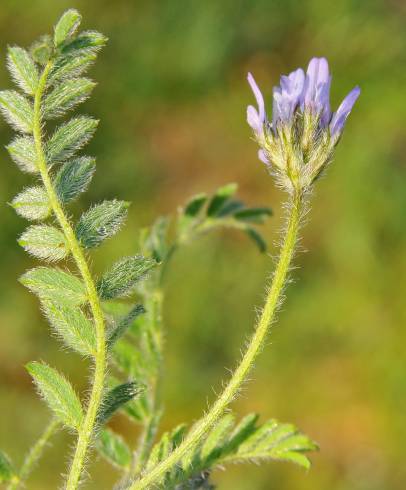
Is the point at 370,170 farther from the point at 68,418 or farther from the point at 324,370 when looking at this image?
the point at 68,418

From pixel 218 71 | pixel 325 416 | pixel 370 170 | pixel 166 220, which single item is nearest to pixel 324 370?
pixel 325 416

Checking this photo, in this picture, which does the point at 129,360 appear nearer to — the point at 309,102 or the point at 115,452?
the point at 115,452

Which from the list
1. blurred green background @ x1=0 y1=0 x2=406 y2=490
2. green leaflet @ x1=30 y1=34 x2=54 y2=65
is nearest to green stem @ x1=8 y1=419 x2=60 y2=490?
green leaflet @ x1=30 y1=34 x2=54 y2=65

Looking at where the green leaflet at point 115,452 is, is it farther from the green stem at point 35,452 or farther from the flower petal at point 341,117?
the flower petal at point 341,117

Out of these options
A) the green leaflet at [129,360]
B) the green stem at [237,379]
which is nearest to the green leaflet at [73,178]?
the green stem at [237,379]

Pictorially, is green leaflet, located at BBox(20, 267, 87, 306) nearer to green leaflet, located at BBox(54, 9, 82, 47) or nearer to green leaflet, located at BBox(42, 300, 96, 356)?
green leaflet, located at BBox(42, 300, 96, 356)

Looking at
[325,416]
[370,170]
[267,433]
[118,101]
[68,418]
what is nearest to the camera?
[68,418]
